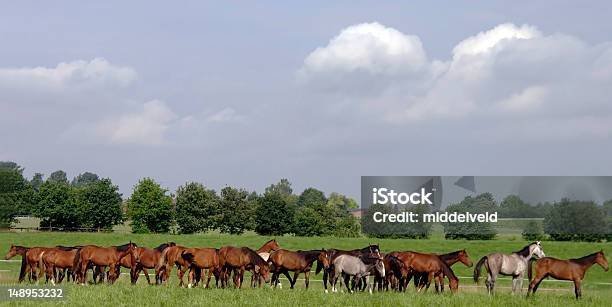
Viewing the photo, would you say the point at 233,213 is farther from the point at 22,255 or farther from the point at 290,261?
the point at 290,261

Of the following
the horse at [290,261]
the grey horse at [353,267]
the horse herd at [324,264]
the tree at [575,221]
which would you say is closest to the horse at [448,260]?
the horse herd at [324,264]

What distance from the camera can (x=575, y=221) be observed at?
61.1m

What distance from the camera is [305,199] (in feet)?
622

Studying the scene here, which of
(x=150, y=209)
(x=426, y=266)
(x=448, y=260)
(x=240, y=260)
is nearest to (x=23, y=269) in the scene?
(x=240, y=260)

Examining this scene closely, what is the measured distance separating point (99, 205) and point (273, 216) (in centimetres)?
2038

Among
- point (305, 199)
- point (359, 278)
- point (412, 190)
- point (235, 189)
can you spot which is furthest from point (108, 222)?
point (305, 199)

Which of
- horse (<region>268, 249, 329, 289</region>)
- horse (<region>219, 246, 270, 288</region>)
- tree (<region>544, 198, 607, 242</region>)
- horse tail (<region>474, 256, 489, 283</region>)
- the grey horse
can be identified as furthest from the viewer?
tree (<region>544, 198, 607, 242</region>)

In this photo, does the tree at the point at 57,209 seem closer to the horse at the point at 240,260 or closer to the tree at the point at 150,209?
the tree at the point at 150,209

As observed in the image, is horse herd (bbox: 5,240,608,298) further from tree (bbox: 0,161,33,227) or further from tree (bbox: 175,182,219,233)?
tree (bbox: 0,161,33,227)

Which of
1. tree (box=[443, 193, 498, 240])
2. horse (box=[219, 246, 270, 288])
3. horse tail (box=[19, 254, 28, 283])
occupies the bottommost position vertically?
horse tail (box=[19, 254, 28, 283])

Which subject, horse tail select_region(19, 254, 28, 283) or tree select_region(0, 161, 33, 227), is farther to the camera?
tree select_region(0, 161, 33, 227)

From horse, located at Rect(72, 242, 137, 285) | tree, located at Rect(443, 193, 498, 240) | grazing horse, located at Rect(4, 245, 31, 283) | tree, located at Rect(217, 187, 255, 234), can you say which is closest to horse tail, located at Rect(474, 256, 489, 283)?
horse, located at Rect(72, 242, 137, 285)

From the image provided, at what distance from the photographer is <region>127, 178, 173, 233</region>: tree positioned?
80.9m

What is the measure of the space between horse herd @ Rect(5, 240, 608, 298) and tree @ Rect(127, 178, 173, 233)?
51529 mm
